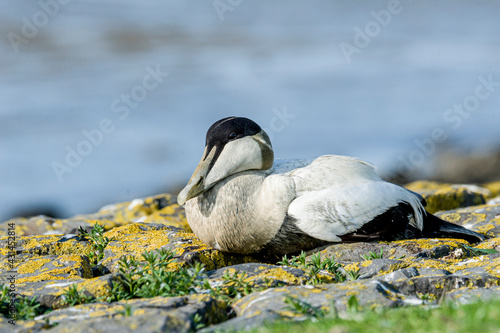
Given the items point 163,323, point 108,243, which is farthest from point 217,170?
point 163,323

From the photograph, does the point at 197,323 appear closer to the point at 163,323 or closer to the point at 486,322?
the point at 163,323

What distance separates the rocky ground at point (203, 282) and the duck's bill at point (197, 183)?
593mm

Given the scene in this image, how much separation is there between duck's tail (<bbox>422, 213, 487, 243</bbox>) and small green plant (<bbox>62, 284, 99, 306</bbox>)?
4378 millimetres

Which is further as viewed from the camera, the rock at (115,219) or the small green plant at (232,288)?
the rock at (115,219)

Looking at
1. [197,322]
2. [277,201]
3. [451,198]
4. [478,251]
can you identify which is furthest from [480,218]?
[197,322]

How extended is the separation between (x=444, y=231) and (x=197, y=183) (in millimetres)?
3246

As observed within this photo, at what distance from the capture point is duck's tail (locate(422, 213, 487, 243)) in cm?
732

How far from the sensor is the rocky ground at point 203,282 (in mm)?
3963

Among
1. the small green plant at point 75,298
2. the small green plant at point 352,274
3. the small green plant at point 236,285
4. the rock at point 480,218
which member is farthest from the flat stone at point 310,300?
the rock at point 480,218

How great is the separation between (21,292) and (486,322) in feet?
12.2

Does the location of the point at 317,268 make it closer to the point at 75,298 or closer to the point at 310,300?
the point at 310,300

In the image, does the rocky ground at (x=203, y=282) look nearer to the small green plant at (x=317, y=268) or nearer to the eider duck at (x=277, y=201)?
the small green plant at (x=317, y=268)

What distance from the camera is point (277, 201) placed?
6543mm

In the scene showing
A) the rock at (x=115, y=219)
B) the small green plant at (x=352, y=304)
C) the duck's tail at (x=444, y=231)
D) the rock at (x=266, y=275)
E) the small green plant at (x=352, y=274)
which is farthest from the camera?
the rock at (x=115, y=219)
